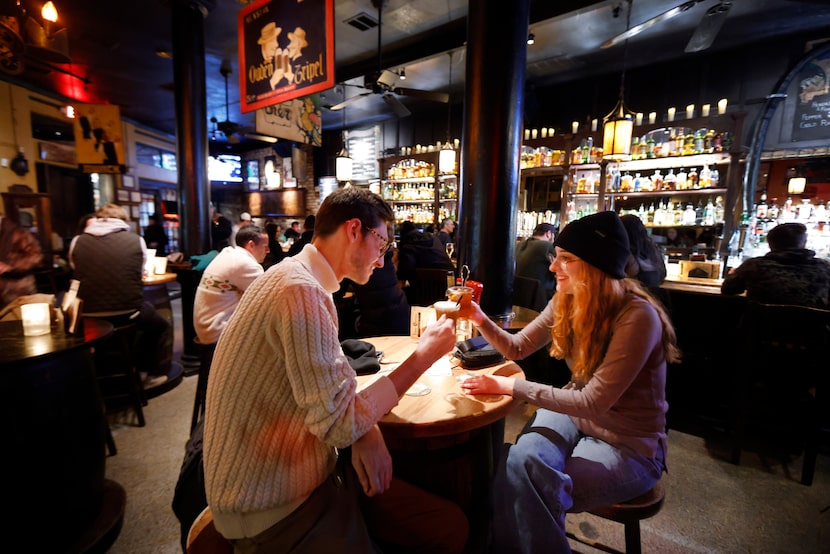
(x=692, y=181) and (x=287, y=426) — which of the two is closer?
(x=287, y=426)

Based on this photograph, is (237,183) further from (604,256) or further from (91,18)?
(604,256)

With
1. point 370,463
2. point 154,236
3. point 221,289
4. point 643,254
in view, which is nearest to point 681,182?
point 643,254

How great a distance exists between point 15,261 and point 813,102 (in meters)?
8.58

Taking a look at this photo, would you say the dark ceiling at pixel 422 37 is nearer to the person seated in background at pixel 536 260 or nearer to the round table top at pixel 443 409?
the person seated in background at pixel 536 260

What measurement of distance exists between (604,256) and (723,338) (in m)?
2.93

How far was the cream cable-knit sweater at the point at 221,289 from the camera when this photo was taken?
9.73 feet

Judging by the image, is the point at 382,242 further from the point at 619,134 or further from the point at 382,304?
the point at 619,134

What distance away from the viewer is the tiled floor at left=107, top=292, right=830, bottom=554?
217cm

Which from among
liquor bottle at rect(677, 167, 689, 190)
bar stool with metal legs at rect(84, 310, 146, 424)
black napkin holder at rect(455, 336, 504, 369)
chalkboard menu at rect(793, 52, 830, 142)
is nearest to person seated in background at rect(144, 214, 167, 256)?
bar stool with metal legs at rect(84, 310, 146, 424)

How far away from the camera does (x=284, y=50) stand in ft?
11.1

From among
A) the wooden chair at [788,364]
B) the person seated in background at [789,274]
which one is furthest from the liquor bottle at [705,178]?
the wooden chair at [788,364]

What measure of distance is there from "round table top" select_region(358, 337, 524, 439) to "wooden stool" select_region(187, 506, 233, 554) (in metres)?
0.56

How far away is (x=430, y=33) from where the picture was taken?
226 inches

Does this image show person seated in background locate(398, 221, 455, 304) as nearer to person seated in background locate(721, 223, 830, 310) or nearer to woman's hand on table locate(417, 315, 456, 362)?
person seated in background locate(721, 223, 830, 310)
